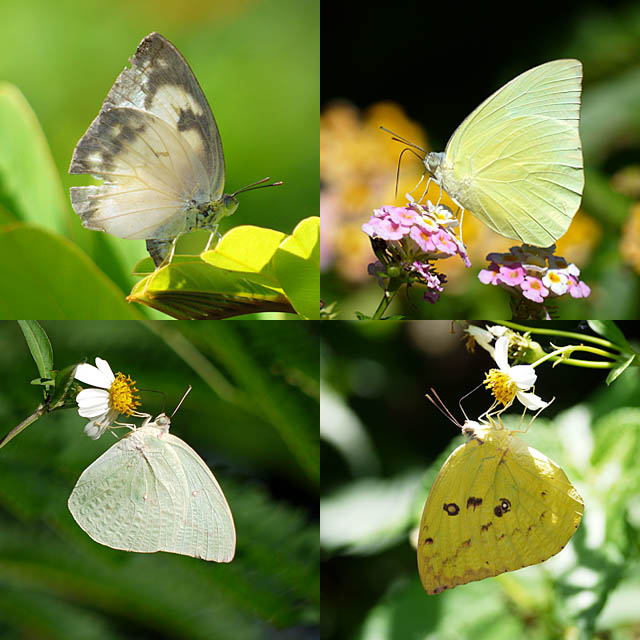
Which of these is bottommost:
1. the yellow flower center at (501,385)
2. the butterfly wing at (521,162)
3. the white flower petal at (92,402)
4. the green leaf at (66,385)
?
the yellow flower center at (501,385)

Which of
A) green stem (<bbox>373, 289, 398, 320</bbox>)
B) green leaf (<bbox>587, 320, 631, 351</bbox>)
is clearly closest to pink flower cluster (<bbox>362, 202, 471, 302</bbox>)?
green stem (<bbox>373, 289, 398, 320</bbox>)

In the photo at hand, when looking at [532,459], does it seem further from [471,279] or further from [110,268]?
[110,268]

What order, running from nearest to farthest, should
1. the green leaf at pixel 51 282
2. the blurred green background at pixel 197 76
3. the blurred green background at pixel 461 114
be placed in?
the green leaf at pixel 51 282 < the blurred green background at pixel 197 76 < the blurred green background at pixel 461 114

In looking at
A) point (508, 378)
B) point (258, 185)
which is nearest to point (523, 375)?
point (508, 378)

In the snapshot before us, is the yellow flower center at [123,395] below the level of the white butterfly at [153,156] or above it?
below

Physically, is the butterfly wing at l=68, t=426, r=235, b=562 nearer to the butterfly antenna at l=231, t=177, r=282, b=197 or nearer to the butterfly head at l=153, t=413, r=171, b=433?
the butterfly head at l=153, t=413, r=171, b=433

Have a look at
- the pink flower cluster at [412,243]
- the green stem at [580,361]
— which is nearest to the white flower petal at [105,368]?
the pink flower cluster at [412,243]

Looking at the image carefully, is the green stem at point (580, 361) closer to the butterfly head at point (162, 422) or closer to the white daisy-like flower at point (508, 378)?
the white daisy-like flower at point (508, 378)
